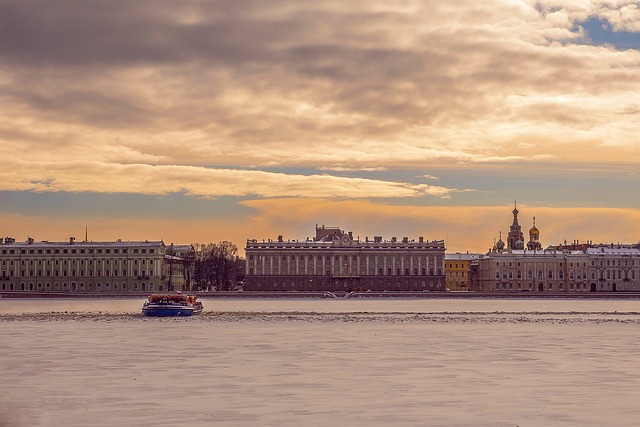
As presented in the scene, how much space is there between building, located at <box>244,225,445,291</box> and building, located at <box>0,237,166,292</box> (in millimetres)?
15105

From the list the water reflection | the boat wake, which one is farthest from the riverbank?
the water reflection

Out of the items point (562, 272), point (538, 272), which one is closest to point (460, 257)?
point (538, 272)

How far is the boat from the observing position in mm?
66375

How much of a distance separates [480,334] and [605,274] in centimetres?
13805

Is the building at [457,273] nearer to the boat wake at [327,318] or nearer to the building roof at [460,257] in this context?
the building roof at [460,257]

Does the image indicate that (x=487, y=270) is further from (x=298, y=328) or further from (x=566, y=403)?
(x=566, y=403)

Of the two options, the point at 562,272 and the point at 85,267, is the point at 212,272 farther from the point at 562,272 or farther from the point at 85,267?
the point at 562,272

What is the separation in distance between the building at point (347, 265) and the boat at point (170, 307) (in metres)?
97.6

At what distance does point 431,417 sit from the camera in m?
19.6

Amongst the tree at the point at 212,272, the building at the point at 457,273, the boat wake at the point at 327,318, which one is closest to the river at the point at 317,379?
the boat wake at the point at 327,318

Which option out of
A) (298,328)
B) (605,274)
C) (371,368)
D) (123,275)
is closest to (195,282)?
(123,275)

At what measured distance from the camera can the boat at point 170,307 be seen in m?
66.4

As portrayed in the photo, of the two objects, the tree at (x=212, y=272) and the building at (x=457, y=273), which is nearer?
the tree at (x=212, y=272)

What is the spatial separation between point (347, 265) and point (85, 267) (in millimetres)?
39029
